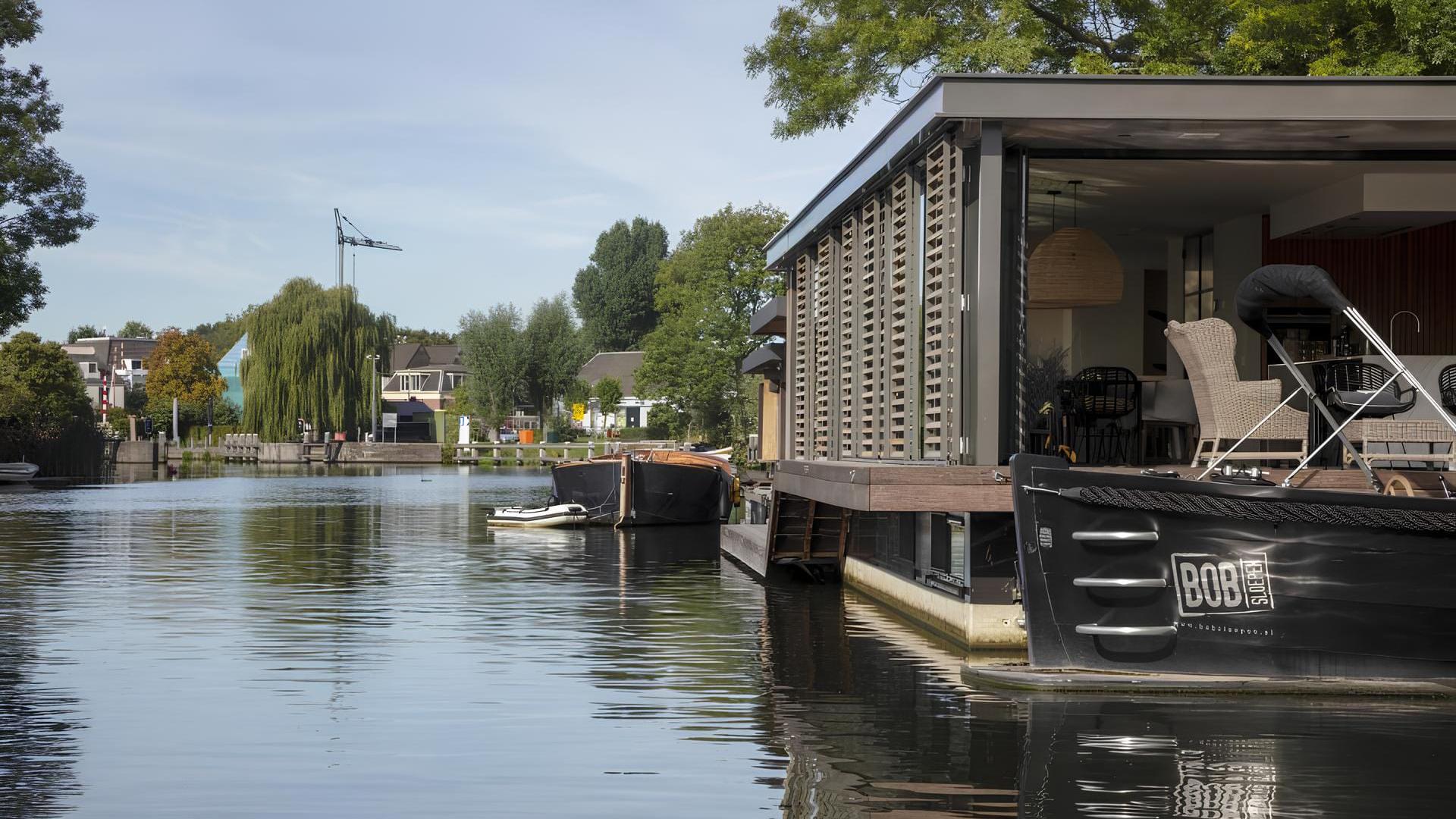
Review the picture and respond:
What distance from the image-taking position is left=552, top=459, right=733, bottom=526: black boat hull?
2722cm

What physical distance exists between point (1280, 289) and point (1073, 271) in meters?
6.33

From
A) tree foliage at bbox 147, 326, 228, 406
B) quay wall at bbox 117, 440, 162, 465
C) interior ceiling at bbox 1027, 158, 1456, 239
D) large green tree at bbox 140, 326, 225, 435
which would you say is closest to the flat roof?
interior ceiling at bbox 1027, 158, 1456, 239

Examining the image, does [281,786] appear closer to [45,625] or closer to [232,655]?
[232,655]

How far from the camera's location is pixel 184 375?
304 ft

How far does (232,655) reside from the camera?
10383mm

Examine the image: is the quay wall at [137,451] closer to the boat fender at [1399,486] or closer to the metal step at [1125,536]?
the metal step at [1125,536]

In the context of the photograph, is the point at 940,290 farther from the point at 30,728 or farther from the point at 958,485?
the point at 30,728

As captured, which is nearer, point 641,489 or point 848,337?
point 848,337

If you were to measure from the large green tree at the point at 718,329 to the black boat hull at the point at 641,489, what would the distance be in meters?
25.3

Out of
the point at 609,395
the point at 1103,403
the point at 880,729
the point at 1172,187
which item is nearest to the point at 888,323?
the point at 1103,403

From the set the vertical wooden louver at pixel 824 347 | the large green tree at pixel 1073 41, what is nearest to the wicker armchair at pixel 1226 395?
the vertical wooden louver at pixel 824 347

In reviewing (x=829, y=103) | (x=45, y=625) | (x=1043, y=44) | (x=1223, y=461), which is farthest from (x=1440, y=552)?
(x=829, y=103)

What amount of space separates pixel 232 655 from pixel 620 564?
8722 millimetres

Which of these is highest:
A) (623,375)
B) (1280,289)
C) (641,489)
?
(623,375)
